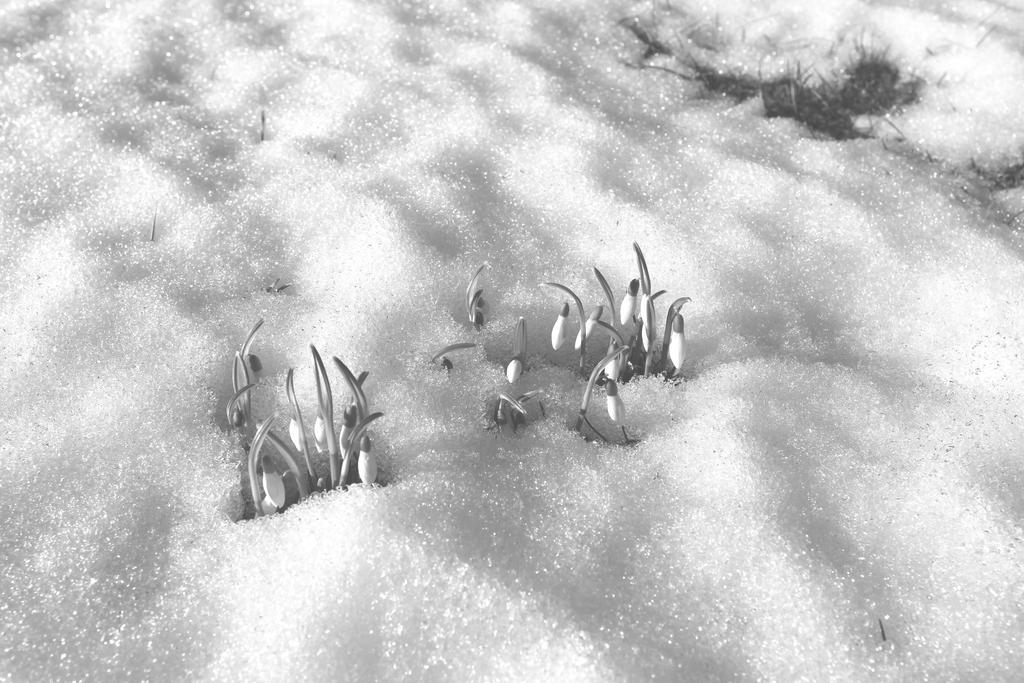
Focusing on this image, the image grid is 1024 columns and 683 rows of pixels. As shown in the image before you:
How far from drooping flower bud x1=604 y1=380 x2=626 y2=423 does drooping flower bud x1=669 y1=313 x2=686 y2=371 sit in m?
0.23

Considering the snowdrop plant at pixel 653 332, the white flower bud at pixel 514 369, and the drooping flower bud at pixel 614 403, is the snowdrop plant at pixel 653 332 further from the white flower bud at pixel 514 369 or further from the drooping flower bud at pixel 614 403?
the white flower bud at pixel 514 369

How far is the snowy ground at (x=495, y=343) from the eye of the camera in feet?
5.72

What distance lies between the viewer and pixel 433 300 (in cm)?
250

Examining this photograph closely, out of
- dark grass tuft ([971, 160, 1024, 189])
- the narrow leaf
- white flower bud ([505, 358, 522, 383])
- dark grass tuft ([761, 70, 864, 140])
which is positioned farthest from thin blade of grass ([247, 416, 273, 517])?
dark grass tuft ([971, 160, 1024, 189])

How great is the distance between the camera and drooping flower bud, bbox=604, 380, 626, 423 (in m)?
2.03

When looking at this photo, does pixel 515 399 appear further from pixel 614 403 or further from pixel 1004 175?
pixel 1004 175

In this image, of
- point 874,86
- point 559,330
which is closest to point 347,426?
point 559,330

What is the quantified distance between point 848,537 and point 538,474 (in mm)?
720

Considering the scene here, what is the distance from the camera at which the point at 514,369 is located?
7.23 feet

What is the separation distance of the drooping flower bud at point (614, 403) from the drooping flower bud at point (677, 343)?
23 cm

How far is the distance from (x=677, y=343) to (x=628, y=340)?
0.23 metres

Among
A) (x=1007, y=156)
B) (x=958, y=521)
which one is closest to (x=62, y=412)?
(x=958, y=521)

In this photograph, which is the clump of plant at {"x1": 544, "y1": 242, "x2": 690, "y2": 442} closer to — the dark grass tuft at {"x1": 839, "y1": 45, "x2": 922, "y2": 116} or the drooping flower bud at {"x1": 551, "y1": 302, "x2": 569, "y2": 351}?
the drooping flower bud at {"x1": 551, "y1": 302, "x2": 569, "y2": 351}

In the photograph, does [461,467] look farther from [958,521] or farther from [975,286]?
[975,286]
